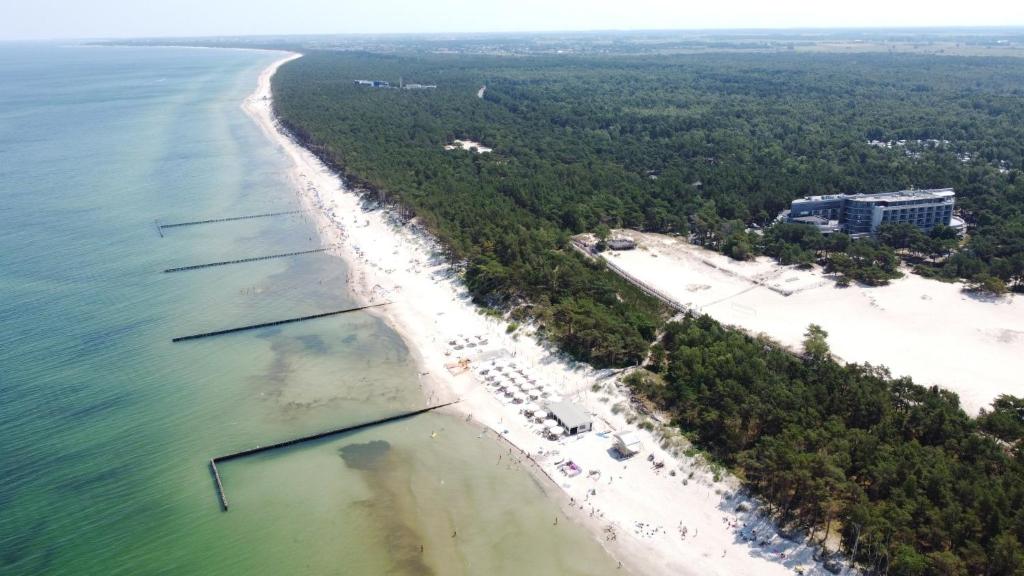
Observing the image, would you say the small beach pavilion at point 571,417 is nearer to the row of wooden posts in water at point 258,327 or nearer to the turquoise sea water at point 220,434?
the turquoise sea water at point 220,434

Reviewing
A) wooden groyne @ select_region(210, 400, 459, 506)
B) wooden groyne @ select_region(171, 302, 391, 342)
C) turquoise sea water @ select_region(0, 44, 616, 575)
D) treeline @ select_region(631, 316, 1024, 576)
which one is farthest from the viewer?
wooden groyne @ select_region(171, 302, 391, 342)

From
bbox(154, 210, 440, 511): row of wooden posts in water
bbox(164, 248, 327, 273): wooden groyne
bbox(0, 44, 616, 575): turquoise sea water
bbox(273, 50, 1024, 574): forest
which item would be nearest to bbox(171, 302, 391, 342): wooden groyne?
bbox(154, 210, 440, 511): row of wooden posts in water

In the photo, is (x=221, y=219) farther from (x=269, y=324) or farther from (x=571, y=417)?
(x=571, y=417)

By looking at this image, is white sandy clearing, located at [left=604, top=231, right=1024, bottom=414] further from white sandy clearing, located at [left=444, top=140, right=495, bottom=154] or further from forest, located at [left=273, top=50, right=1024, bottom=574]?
white sandy clearing, located at [left=444, top=140, right=495, bottom=154]

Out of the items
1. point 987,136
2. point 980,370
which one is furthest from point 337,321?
point 987,136

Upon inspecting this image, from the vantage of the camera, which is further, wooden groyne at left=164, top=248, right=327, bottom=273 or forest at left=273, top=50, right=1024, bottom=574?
wooden groyne at left=164, top=248, right=327, bottom=273

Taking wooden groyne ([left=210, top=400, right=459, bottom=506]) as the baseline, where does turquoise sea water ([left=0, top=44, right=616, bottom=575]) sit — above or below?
below

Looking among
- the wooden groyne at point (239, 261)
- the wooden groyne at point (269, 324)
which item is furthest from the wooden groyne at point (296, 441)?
the wooden groyne at point (239, 261)

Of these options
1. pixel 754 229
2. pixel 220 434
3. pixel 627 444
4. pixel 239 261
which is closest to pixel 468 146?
pixel 239 261
